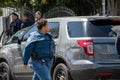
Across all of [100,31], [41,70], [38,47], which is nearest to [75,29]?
[100,31]

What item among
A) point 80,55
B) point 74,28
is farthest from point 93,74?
point 74,28

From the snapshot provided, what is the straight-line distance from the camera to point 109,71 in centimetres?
966

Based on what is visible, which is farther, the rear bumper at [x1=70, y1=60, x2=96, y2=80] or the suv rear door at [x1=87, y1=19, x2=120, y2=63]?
the suv rear door at [x1=87, y1=19, x2=120, y2=63]

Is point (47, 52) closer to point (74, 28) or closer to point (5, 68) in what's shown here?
point (74, 28)

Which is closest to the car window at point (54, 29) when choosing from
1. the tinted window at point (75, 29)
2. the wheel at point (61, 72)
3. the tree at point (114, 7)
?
the tinted window at point (75, 29)

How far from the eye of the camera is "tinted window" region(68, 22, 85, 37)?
1002 centimetres

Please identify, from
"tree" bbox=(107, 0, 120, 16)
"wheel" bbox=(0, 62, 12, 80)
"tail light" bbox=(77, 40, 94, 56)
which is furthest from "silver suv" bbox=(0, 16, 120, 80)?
"tree" bbox=(107, 0, 120, 16)

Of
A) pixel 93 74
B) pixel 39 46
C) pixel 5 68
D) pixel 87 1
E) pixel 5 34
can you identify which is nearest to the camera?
pixel 39 46

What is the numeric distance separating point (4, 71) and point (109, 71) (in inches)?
131

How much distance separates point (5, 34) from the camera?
15.8 metres

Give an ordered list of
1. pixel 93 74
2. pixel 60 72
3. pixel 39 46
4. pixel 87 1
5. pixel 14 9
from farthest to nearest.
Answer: pixel 14 9 < pixel 87 1 < pixel 60 72 < pixel 93 74 < pixel 39 46

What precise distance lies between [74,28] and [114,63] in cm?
Result: 115

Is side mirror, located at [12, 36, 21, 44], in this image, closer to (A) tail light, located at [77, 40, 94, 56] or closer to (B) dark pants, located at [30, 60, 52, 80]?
(A) tail light, located at [77, 40, 94, 56]

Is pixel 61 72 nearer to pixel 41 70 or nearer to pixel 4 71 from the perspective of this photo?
pixel 41 70
